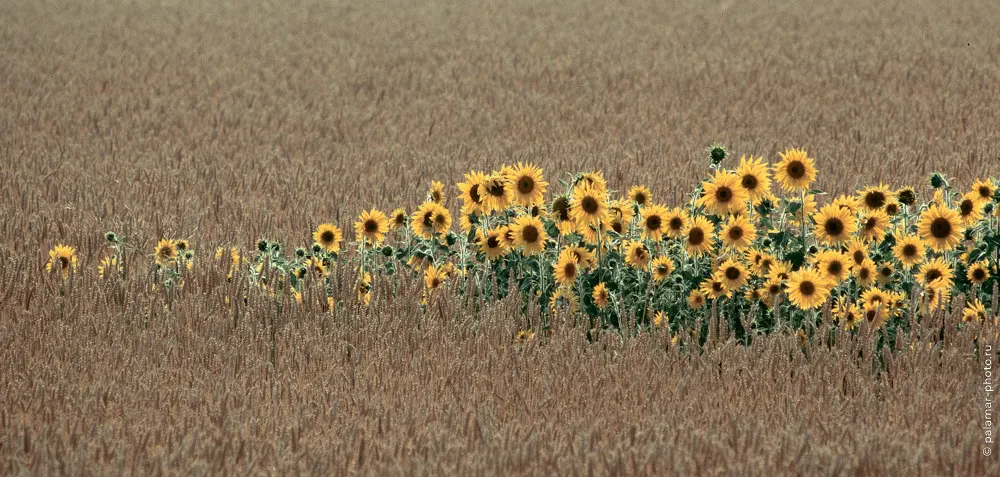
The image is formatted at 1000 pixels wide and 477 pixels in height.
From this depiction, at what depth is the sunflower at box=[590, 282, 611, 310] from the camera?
172 inches

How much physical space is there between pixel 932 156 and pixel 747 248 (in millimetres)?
4315

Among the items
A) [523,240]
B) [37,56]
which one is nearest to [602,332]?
[523,240]

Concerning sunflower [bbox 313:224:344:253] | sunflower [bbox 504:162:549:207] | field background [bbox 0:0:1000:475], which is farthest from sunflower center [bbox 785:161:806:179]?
sunflower [bbox 313:224:344:253]

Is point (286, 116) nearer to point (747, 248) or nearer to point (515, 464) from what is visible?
point (747, 248)

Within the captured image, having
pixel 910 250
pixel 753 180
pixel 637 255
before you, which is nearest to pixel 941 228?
pixel 910 250

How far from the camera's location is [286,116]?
417 inches

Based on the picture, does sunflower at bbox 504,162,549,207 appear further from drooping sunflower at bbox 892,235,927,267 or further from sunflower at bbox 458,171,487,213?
drooping sunflower at bbox 892,235,927,267

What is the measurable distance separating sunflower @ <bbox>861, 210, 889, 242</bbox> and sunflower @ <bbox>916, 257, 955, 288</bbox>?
19cm

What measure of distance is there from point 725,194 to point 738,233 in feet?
0.48

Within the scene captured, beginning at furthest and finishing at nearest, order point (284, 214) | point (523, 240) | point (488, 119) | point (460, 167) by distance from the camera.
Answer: point (488, 119) < point (460, 167) < point (284, 214) < point (523, 240)

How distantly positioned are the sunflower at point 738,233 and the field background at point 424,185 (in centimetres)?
48

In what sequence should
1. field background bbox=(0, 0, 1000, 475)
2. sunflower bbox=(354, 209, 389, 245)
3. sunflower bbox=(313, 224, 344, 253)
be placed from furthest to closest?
sunflower bbox=(313, 224, 344, 253) → sunflower bbox=(354, 209, 389, 245) → field background bbox=(0, 0, 1000, 475)

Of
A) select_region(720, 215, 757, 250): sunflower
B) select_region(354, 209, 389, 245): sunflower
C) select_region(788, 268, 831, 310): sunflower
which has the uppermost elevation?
select_region(354, 209, 389, 245): sunflower

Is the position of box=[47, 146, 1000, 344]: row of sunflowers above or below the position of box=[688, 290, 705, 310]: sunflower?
above
